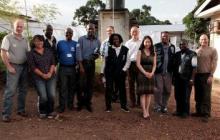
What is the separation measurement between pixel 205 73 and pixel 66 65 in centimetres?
298

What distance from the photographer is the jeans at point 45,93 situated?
853cm

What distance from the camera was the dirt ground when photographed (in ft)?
24.4

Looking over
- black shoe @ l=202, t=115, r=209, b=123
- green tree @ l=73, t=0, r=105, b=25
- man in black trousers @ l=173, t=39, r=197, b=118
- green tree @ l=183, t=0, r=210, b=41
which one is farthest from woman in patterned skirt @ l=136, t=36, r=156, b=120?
green tree @ l=73, t=0, r=105, b=25

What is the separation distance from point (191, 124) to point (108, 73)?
2.07m

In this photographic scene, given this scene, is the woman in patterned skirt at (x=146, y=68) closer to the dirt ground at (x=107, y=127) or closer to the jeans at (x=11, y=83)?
the dirt ground at (x=107, y=127)

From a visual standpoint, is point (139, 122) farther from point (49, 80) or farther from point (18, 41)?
point (18, 41)

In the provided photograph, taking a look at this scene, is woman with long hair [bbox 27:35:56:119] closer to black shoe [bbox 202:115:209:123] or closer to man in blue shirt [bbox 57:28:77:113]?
man in blue shirt [bbox 57:28:77:113]

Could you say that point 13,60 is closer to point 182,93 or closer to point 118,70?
point 118,70

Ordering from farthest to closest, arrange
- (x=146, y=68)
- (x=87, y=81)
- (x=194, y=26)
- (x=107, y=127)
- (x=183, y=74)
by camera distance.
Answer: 1. (x=194, y=26)
2. (x=87, y=81)
3. (x=183, y=74)
4. (x=146, y=68)
5. (x=107, y=127)

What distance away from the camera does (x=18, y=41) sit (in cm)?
835

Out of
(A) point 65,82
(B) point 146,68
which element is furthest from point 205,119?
(A) point 65,82

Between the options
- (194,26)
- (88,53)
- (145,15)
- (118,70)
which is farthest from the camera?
(145,15)

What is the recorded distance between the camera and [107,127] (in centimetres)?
811

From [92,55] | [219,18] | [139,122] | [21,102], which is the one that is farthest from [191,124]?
[219,18]
